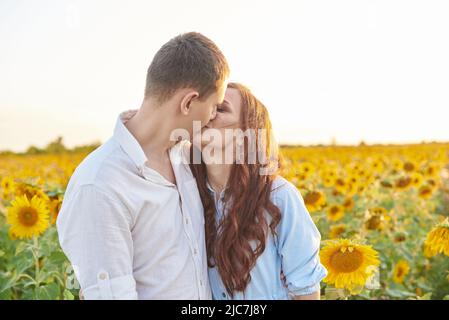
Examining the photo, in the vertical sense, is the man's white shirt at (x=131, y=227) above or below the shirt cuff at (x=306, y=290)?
above

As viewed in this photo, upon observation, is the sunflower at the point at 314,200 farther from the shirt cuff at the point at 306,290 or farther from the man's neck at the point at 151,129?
the man's neck at the point at 151,129

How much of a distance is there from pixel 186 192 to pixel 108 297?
0.60 meters

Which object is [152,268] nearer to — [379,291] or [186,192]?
[186,192]

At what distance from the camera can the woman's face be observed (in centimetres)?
250

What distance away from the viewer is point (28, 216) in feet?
12.9

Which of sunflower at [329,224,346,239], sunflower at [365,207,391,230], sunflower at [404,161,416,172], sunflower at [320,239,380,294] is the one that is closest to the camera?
sunflower at [320,239,380,294]

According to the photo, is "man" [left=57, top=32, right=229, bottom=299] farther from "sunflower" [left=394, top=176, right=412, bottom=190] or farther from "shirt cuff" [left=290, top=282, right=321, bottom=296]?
"sunflower" [left=394, top=176, right=412, bottom=190]

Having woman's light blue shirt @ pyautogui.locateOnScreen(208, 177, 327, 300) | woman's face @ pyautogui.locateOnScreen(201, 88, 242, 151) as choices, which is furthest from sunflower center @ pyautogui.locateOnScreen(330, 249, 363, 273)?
woman's face @ pyautogui.locateOnScreen(201, 88, 242, 151)

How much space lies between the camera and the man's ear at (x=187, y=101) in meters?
2.27

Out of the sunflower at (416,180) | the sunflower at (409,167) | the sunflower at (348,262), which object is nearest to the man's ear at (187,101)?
the sunflower at (348,262)

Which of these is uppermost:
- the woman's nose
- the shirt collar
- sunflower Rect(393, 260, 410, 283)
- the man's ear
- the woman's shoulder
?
the man's ear

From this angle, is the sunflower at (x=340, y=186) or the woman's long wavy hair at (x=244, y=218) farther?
the sunflower at (x=340, y=186)

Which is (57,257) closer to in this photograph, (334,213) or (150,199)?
(150,199)

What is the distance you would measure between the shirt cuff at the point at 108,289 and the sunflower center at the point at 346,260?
113 centimetres
